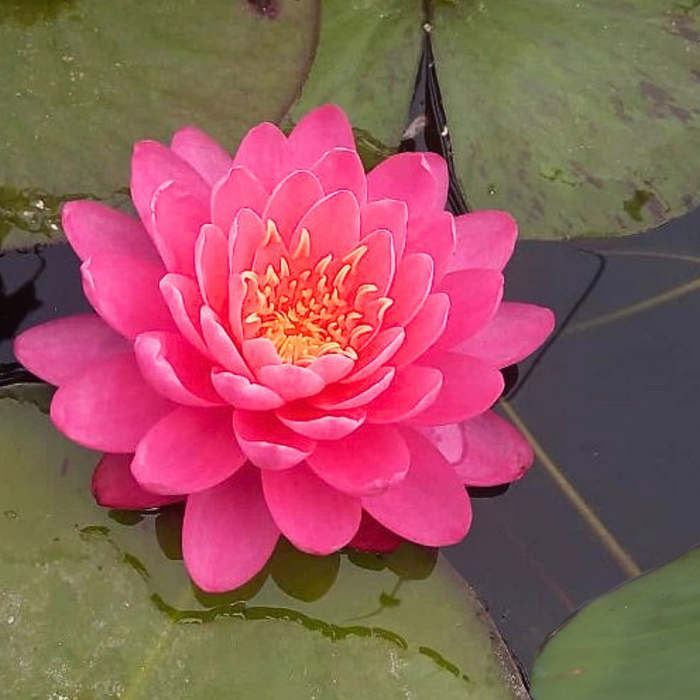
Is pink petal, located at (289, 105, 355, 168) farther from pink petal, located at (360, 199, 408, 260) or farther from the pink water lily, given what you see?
pink petal, located at (360, 199, 408, 260)

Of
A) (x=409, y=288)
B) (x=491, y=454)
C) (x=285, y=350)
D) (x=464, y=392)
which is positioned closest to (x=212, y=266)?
(x=285, y=350)

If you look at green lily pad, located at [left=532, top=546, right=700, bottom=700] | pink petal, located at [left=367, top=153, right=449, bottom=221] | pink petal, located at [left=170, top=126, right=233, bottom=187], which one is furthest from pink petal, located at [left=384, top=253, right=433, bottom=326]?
green lily pad, located at [left=532, top=546, right=700, bottom=700]

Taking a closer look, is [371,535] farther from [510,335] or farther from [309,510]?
[510,335]

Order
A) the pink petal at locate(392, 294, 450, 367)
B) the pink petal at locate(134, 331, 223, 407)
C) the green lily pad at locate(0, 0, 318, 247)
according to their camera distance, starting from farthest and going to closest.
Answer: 1. the green lily pad at locate(0, 0, 318, 247)
2. the pink petal at locate(392, 294, 450, 367)
3. the pink petal at locate(134, 331, 223, 407)

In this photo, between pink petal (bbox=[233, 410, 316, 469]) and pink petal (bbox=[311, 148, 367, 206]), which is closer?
pink petal (bbox=[233, 410, 316, 469])

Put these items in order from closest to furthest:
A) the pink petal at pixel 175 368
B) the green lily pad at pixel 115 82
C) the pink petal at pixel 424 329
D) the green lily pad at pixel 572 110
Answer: the pink petal at pixel 175 368
the pink petal at pixel 424 329
the green lily pad at pixel 115 82
the green lily pad at pixel 572 110

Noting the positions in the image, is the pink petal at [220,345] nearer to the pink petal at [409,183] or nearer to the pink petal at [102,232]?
the pink petal at [102,232]

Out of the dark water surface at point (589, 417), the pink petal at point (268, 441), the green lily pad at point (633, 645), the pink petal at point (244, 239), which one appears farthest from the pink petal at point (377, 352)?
the green lily pad at point (633, 645)
